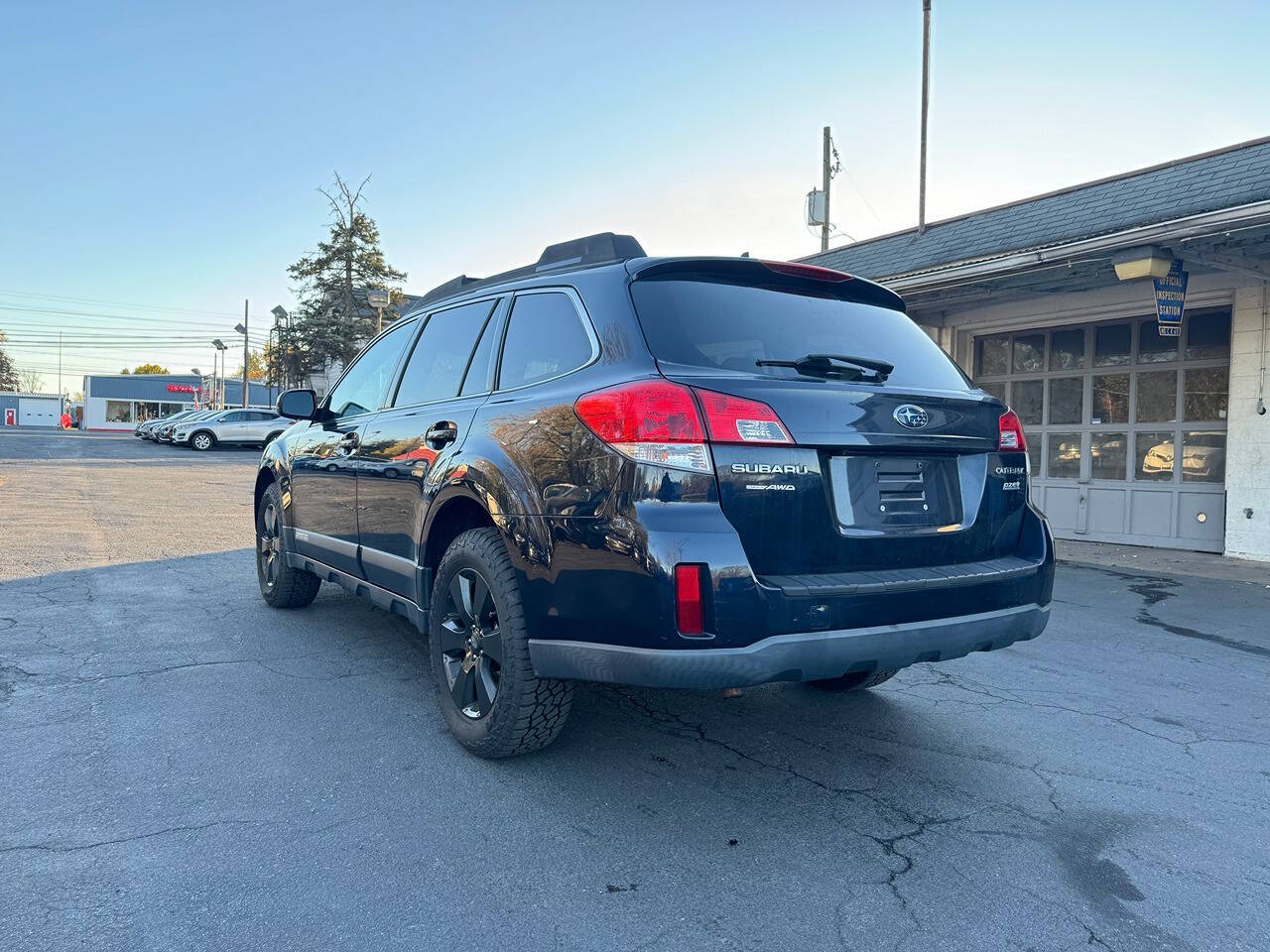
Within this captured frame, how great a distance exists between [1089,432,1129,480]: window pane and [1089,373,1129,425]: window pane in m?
0.21

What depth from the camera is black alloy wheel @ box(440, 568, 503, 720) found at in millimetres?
3369

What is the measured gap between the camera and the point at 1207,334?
419 inches

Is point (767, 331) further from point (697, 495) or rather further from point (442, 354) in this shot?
point (442, 354)

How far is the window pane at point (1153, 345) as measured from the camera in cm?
1094

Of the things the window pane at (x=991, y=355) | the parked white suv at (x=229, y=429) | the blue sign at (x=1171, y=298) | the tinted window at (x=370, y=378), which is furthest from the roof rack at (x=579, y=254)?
the parked white suv at (x=229, y=429)

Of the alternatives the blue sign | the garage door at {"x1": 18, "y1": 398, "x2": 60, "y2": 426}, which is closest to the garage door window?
the blue sign

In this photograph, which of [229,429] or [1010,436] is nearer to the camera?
[1010,436]

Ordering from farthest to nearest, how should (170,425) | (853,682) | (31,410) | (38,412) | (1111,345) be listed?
(38,412), (31,410), (170,425), (1111,345), (853,682)

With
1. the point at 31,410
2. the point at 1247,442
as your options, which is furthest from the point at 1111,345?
the point at 31,410

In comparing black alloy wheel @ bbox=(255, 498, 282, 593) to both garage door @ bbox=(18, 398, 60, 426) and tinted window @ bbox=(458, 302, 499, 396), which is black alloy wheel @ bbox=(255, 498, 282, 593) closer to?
tinted window @ bbox=(458, 302, 499, 396)

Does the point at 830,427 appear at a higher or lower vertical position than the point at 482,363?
lower

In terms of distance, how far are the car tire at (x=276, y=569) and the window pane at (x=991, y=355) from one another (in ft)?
34.4

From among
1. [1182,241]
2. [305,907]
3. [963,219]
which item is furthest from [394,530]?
[963,219]

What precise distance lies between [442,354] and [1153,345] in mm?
10030
